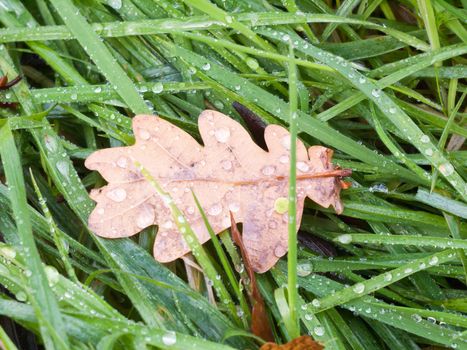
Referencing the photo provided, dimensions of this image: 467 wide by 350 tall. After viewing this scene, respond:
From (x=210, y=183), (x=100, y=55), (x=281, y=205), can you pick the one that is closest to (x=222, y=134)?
(x=210, y=183)

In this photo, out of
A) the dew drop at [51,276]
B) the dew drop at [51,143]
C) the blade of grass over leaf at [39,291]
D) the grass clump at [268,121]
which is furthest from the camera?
the dew drop at [51,143]

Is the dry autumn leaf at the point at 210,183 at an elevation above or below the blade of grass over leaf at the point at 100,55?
below

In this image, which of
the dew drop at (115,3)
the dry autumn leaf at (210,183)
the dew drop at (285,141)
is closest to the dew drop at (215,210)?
the dry autumn leaf at (210,183)

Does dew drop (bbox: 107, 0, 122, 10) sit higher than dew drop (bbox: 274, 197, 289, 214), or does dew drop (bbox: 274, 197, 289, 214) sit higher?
dew drop (bbox: 107, 0, 122, 10)

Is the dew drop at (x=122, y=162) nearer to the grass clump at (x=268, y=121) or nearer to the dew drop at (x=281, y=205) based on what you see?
the grass clump at (x=268, y=121)

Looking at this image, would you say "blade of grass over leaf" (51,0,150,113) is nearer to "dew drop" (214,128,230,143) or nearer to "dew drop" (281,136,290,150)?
"dew drop" (214,128,230,143)

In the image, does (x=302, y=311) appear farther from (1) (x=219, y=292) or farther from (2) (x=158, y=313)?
(2) (x=158, y=313)

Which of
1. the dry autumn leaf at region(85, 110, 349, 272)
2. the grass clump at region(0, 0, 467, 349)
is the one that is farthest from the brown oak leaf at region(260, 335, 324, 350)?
the dry autumn leaf at region(85, 110, 349, 272)

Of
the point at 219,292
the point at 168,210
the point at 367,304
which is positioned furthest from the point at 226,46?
the point at 367,304
